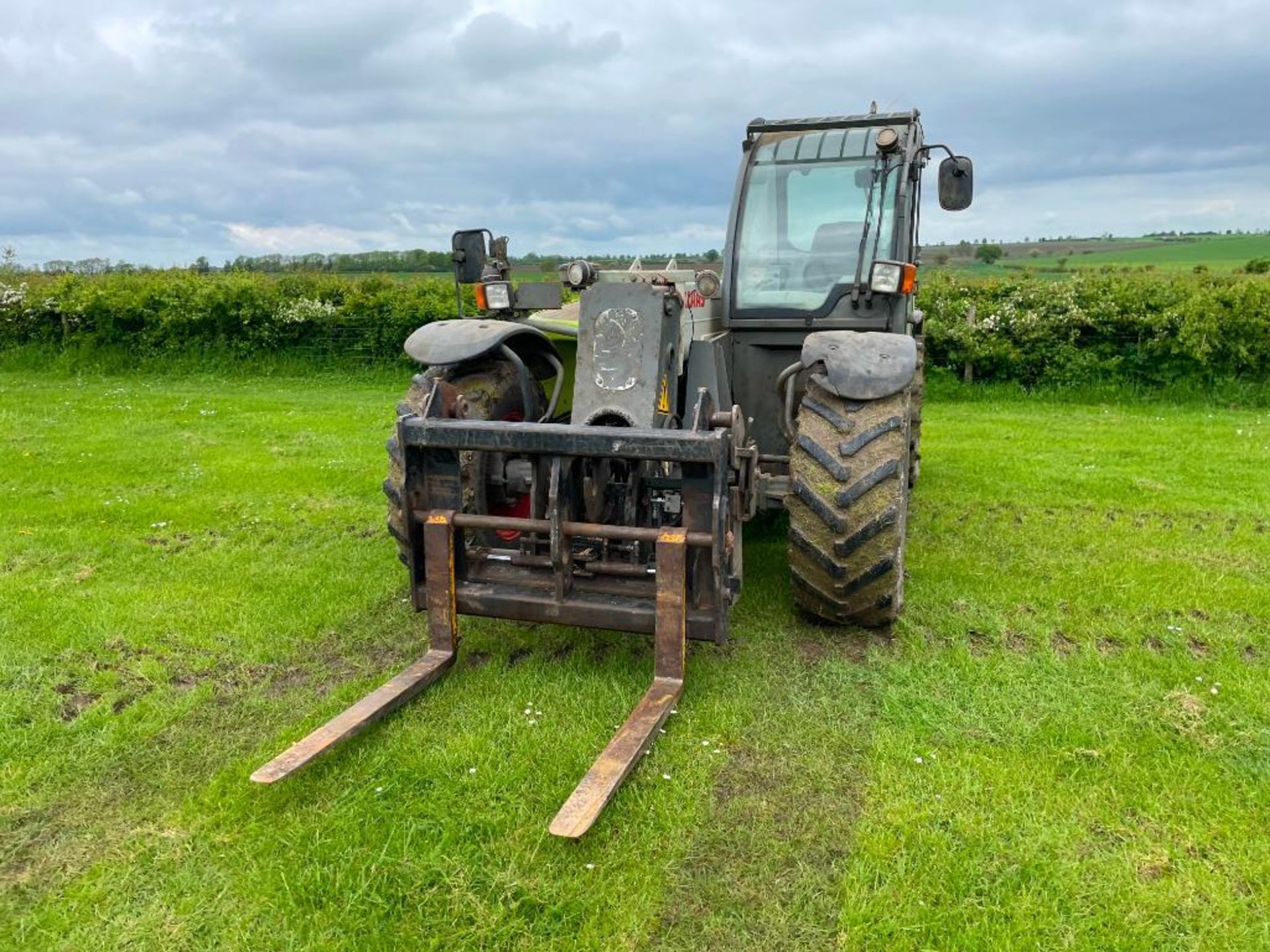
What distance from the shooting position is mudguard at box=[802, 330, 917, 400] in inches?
162

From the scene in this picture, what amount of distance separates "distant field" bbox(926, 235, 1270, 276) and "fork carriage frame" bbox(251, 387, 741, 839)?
11387 millimetres

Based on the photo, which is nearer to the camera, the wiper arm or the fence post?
the wiper arm

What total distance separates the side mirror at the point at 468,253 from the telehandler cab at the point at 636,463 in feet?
0.04

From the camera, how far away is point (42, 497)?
7.22 meters

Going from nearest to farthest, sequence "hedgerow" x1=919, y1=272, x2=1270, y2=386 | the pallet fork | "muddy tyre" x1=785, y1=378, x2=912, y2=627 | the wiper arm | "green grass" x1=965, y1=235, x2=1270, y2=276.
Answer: the pallet fork
"muddy tyre" x1=785, y1=378, x2=912, y2=627
the wiper arm
"hedgerow" x1=919, y1=272, x2=1270, y2=386
"green grass" x1=965, y1=235, x2=1270, y2=276

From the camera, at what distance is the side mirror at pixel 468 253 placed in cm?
486

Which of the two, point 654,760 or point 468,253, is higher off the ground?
point 468,253

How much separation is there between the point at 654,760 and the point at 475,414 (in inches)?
77.6

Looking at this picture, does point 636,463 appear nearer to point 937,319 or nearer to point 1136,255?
point 937,319

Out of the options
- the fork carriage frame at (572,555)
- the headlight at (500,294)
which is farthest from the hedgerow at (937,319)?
the fork carriage frame at (572,555)

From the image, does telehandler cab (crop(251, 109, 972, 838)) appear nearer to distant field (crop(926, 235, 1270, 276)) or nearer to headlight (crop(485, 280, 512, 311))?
headlight (crop(485, 280, 512, 311))

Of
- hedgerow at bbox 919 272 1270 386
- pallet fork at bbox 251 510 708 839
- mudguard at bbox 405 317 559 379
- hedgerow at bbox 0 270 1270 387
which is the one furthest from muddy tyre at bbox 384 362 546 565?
hedgerow at bbox 0 270 1270 387

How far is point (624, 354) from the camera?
13.8ft

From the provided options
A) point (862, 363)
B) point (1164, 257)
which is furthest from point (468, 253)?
point (1164, 257)
